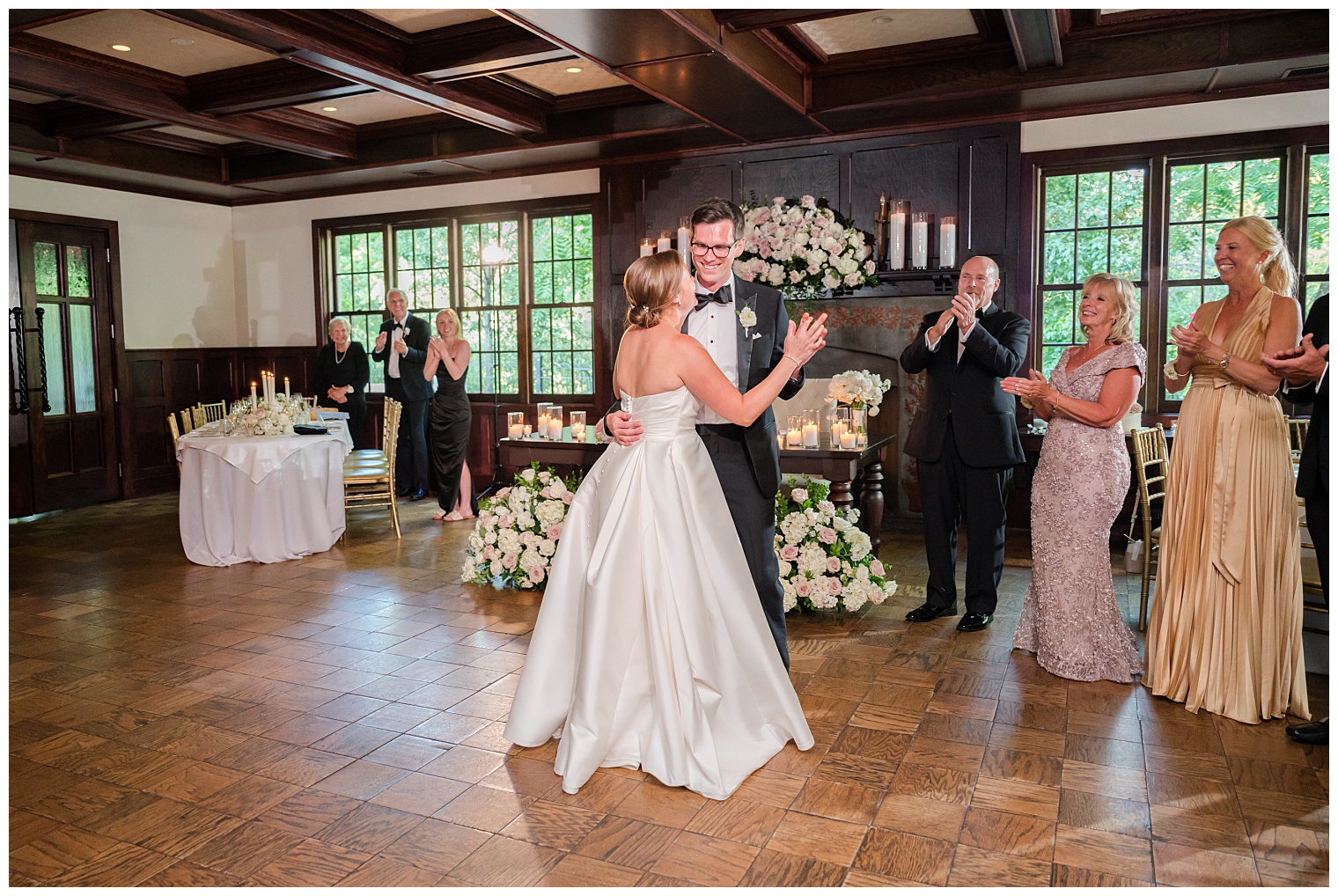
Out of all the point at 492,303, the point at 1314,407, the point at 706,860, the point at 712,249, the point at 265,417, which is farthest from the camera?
the point at 492,303

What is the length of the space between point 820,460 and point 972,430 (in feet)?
3.16

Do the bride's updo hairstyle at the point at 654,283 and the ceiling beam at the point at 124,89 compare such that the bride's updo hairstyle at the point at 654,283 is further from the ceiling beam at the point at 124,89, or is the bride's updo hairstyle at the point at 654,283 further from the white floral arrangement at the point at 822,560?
the ceiling beam at the point at 124,89

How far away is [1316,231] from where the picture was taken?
6.74m

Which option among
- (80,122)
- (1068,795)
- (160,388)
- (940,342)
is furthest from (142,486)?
(1068,795)

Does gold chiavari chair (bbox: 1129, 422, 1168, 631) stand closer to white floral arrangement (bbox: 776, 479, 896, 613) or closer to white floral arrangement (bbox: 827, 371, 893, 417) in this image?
white floral arrangement (bbox: 776, 479, 896, 613)

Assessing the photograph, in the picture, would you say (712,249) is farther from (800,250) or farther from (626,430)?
(800,250)

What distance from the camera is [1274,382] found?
Answer: 143 inches

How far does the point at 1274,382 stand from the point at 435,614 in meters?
4.16

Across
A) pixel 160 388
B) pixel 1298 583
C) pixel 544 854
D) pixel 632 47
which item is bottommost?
pixel 544 854

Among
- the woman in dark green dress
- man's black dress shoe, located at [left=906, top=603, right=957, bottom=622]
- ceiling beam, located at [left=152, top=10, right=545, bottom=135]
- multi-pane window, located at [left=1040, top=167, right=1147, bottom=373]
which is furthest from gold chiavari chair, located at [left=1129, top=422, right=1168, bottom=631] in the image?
the woman in dark green dress

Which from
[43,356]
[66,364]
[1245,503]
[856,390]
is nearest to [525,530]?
[856,390]

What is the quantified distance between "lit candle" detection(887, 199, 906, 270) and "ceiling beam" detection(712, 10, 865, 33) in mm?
1594

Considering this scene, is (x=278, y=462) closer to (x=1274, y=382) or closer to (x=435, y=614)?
(x=435, y=614)

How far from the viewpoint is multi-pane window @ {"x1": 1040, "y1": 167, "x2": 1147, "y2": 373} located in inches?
286
